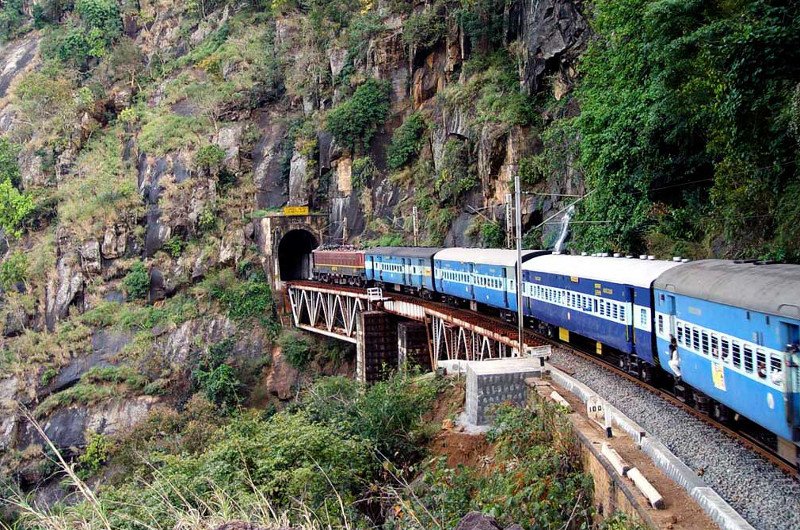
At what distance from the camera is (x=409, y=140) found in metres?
47.2

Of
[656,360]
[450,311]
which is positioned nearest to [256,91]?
[450,311]

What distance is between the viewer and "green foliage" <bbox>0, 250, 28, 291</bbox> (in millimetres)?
49062

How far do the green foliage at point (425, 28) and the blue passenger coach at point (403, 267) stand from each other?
18.1 metres

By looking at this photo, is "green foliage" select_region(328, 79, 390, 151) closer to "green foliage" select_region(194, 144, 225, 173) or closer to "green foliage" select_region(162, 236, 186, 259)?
"green foliage" select_region(194, 144, 225, 173)

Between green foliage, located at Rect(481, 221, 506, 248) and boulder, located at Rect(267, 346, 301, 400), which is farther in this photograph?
boulder, located at Rect(267, 346, 301, 400)

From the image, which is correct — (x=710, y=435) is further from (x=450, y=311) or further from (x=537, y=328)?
(x=450, y=311)

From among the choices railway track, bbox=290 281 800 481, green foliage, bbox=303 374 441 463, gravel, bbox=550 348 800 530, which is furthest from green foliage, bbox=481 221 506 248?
gravel, bbox=550 348 800 530

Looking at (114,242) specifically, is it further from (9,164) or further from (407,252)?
(407,252)

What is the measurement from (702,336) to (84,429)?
37.4 m

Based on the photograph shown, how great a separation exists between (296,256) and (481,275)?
3509 cm

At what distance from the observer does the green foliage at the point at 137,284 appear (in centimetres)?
4781

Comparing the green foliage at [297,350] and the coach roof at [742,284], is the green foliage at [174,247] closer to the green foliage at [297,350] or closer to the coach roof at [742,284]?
the green foliage at [297,350]

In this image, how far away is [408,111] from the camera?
49750 millimetres

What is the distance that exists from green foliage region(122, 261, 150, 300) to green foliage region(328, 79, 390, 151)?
705 inches
